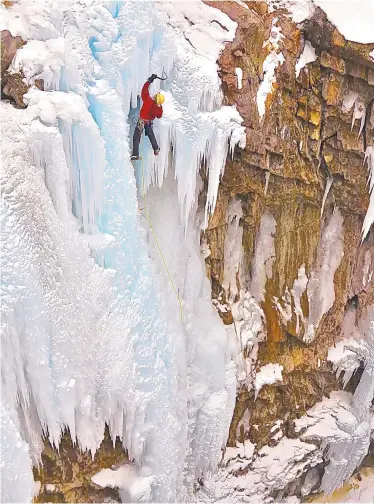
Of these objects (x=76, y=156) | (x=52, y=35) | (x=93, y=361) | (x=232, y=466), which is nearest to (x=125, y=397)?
(x=93, y=361)

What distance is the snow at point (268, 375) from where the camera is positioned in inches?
291

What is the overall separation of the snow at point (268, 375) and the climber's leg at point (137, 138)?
4.03m

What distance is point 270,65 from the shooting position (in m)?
5.94

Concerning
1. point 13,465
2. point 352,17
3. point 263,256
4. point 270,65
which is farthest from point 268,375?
point 352,17

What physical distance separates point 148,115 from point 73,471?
406cm

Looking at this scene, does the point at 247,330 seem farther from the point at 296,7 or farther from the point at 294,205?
the point at 296,7

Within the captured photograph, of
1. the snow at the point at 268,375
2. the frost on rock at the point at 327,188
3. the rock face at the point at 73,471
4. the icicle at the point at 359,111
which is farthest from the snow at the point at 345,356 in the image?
the rock face at the point at 73,471

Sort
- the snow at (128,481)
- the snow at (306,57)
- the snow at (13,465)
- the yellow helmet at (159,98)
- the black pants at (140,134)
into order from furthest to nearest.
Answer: the snow at (306,57)
the snow at (128,481)
the black pants at (140,134)
the yellow helmet at (159,98)
the snow at (13,465)

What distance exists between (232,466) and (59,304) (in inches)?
175

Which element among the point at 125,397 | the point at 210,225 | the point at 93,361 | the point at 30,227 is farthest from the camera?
the point at 210,225

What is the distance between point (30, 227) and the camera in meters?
A: 4.38

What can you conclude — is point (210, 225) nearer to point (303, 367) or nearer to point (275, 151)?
point (275, 151)

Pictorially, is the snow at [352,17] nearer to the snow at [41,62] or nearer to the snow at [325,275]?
the snow at [325,275]

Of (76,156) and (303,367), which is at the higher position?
(76,156)
